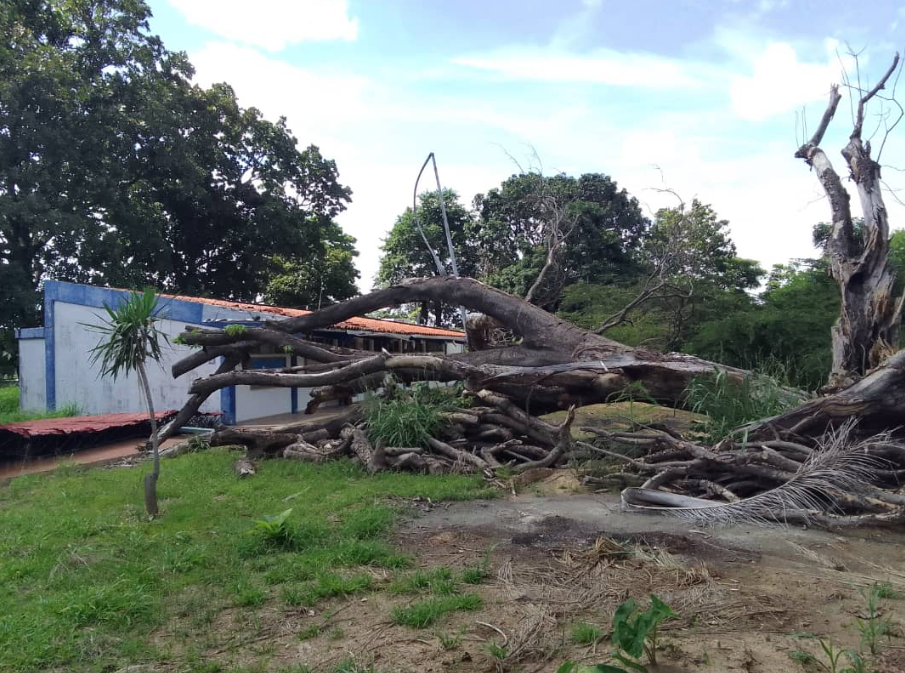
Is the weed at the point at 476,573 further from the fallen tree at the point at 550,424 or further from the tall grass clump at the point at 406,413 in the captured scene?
the tall grass clump at the point at 406,413

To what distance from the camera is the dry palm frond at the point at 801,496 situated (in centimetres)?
539

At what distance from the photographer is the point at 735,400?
741 centimetres

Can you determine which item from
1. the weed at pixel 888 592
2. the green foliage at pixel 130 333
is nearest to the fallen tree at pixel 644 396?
the weed at pixel 888 592

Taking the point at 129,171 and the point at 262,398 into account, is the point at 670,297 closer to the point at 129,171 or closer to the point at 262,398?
the point at 262,398

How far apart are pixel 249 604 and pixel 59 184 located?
1808cm

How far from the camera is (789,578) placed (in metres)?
4.04

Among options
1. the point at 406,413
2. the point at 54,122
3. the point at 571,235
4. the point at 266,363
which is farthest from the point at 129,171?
the point at 406,413

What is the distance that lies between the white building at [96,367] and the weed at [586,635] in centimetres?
1029

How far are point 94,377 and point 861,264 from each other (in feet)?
48.5

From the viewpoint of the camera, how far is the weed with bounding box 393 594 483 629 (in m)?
3.52

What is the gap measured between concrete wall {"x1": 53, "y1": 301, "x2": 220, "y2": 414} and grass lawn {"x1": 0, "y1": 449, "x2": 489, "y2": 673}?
606 centimetres

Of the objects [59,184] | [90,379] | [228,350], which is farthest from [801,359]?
[59,184]

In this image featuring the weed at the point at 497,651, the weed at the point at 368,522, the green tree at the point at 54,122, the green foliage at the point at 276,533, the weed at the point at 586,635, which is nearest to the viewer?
the weed at the point at 497,651

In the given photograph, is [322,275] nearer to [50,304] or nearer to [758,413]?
[50,304]
